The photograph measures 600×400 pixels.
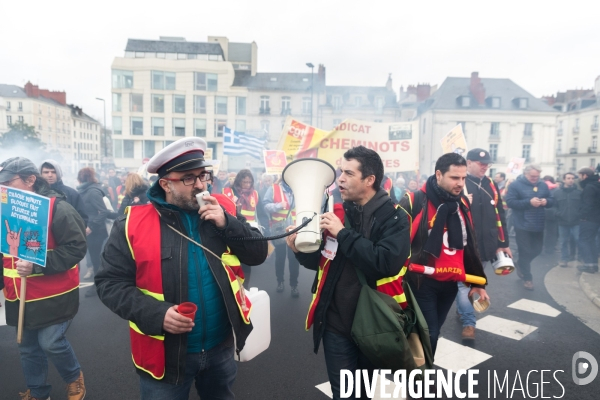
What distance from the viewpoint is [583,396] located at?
11.0 feet

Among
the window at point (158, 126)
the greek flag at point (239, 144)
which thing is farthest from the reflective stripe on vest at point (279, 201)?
the window at point (158, 126)

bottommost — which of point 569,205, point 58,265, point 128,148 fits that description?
point 58,265

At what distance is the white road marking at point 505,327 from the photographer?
4.64m

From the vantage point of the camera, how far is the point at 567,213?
8.28 meters

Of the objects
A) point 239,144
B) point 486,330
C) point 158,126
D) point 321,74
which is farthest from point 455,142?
point 158,126

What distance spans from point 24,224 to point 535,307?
6116 millimetres

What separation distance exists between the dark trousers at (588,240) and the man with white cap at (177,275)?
25.1 ft

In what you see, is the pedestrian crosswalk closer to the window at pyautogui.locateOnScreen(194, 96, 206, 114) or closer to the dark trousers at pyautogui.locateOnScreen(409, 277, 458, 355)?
the dark trousers at pyautogui.locateOnScreen(409, 277, 458, 355)

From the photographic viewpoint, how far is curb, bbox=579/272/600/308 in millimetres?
5760

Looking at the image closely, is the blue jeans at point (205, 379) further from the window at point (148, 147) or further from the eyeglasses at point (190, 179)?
the window at point (148, 147)

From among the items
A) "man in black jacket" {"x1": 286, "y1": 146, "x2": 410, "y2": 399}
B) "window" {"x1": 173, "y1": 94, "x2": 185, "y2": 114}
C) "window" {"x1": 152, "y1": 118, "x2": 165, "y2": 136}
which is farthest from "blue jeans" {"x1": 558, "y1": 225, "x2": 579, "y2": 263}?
"window" {"x1": 152, "y1": 118, "x2": 165, "y2": 136}

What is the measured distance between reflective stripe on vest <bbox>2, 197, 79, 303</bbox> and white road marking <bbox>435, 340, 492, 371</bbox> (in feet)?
11.2

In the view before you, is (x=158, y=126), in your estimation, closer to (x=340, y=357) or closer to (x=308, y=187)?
(x=308, y=187)

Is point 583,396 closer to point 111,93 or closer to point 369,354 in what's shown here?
point 369,354
